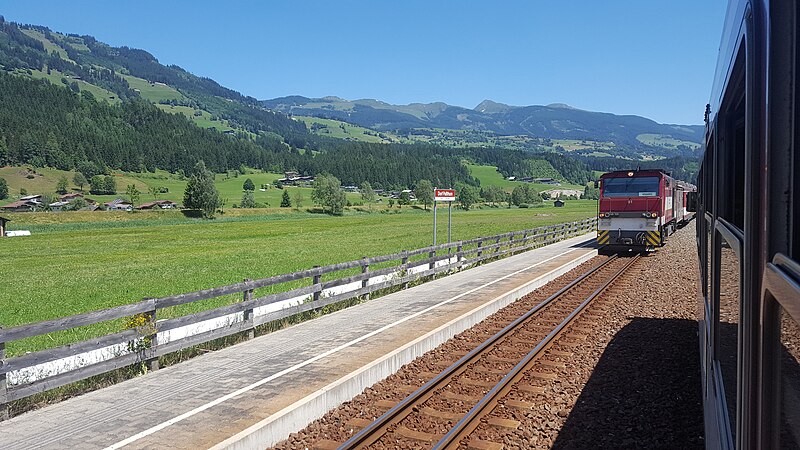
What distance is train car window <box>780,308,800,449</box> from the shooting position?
1.37 metres

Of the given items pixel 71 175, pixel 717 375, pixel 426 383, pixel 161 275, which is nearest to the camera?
pixel 717 375

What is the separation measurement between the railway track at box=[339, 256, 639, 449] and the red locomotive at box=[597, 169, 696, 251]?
513 inches

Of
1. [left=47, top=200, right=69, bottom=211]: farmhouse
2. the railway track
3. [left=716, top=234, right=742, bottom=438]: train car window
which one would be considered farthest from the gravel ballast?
[left=47, top=200, right=69, bottom=211]: farmhouse

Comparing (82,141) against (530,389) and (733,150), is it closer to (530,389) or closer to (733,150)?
(530,389)

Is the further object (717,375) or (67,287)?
(67,287)

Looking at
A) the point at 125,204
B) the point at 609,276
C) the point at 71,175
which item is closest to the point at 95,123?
the point at 71,175

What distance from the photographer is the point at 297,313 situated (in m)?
12.5

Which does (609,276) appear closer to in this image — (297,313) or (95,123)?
(297,313)

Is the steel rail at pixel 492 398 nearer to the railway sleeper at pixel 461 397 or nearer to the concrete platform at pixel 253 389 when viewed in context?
the railway sleeper at pixel 461 397

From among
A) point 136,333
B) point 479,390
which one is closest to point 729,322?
point 479,390

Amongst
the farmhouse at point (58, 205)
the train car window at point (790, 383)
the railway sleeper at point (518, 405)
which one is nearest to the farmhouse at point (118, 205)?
the farmhouse at point (58, 205)

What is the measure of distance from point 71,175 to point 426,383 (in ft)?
552

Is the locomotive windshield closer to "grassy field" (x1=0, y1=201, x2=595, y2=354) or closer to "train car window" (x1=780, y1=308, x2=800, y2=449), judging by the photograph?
"grassy field" (x1=0, y1=201, x2=595, y2=354)

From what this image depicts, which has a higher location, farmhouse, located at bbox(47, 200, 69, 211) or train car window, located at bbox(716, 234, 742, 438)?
train car window, located at bbox(716, 234, 742, 438)
